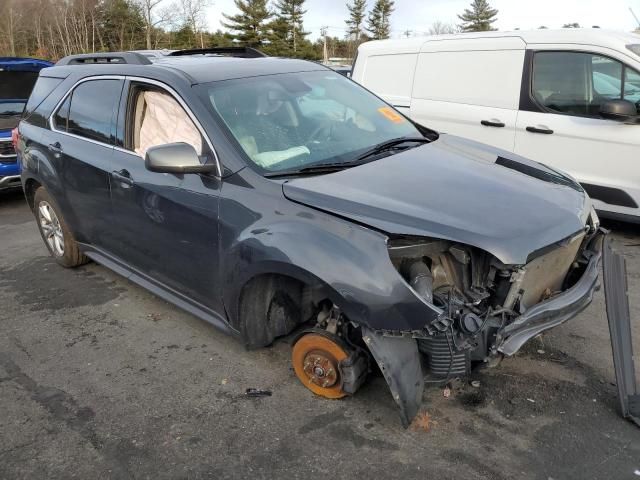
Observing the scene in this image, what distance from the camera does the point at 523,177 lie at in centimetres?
301

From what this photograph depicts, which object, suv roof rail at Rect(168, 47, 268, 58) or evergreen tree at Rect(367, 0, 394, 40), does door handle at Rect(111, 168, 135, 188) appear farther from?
evergreen tree at Rect(367, 0, 394, 40)

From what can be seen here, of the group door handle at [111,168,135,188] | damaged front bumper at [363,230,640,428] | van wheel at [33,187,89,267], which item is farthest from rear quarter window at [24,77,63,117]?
damaged front bumper at [363,230,640,428]

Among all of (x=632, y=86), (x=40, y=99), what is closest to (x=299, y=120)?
(x=40, y=99)

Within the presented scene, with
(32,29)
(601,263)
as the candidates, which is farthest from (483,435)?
(32,29)

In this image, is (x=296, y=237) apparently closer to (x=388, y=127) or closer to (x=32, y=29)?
(x=388, y=127)

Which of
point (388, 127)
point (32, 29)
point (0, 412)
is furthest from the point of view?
point (32, 29)

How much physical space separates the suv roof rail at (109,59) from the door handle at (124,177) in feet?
2.45

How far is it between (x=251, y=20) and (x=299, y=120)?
170ft

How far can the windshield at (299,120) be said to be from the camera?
2.99 metres

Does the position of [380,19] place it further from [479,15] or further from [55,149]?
[55,149]

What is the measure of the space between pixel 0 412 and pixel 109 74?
2281mm

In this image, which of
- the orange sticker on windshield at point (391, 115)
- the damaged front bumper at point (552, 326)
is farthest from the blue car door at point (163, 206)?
the orange sticker on windshield at point (391, 115)

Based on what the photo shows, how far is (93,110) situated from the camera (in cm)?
389

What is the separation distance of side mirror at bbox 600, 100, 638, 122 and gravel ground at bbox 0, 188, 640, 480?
2.03 meters
